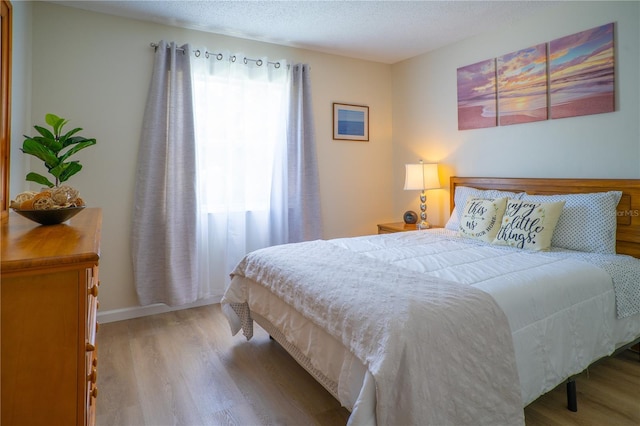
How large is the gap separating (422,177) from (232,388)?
257 cm

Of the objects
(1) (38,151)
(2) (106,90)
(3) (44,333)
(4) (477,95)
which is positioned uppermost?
(4) (477,95)

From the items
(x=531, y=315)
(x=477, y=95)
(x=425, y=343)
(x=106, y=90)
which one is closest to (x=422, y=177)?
(x=477, y=95)

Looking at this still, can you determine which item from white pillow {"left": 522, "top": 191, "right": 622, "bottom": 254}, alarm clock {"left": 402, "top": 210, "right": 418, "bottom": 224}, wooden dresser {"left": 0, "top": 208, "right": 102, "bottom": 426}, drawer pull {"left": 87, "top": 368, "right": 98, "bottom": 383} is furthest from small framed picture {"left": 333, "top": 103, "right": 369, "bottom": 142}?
wooden dresser {"left": 0, "top": 208, "right": 102, "bottom": 426}

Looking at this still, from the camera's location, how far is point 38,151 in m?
1.70

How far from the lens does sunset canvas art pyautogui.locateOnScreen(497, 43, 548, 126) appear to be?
2.92m

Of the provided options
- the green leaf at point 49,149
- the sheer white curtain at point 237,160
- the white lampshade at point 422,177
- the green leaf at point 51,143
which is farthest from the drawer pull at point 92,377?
the white lampshade at point 422,177

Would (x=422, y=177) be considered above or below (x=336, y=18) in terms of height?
below

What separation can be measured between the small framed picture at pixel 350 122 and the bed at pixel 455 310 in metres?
1.78

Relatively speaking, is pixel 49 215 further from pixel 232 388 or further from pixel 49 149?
pixel 232 388

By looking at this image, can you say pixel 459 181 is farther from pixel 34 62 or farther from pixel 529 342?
pixel 34 62

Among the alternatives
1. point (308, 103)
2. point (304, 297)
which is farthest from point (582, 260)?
point (308, 103)

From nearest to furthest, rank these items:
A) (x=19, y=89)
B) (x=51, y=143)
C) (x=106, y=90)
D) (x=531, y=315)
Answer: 1. (x=531, y=315)
2. (x=51, y=143)
3. (x=19, y=89)
4. (x=106, y=90)

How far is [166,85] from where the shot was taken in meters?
3.08

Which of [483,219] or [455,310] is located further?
[483,219]
